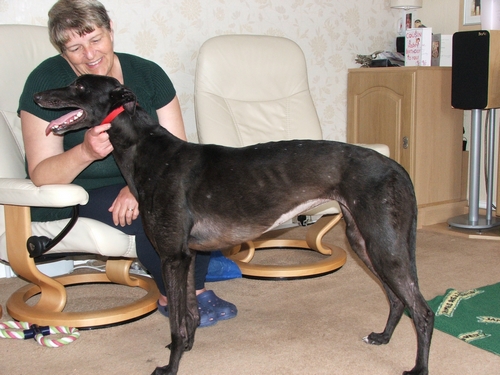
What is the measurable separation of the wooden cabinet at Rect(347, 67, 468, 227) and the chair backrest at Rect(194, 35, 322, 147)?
815mm

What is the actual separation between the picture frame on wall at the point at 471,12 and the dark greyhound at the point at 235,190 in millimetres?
2715

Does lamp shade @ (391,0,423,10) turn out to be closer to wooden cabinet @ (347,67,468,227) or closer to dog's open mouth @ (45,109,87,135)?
wooden cabinet @ (347,67,468,227)

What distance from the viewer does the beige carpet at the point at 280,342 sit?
1861 millimetres

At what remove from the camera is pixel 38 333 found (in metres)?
2.10

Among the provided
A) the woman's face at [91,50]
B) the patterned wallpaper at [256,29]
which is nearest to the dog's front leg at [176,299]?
the woman's face at [91,50]

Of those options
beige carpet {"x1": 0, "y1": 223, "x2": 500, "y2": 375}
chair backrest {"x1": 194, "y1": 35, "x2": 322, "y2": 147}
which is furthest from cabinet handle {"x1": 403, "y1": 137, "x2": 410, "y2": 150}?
beige carpet {"x1": 0, "y1": 223, "x2": 500, "y2": 375}

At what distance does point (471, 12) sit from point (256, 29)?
153cm

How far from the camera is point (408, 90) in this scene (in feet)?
12.1

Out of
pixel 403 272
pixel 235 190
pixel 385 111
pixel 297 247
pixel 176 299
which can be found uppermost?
pixel 385 111

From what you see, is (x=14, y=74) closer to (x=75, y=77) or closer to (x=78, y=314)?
(x=75, y=77)

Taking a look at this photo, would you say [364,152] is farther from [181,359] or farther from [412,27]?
[412,27]

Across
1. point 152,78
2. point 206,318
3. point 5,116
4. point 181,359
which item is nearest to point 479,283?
point 206,318

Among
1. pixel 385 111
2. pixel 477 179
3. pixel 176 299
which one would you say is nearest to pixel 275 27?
pixel 385 111

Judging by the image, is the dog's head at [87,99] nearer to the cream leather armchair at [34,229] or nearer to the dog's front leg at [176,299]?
the cream leather armchair at [34,229]
